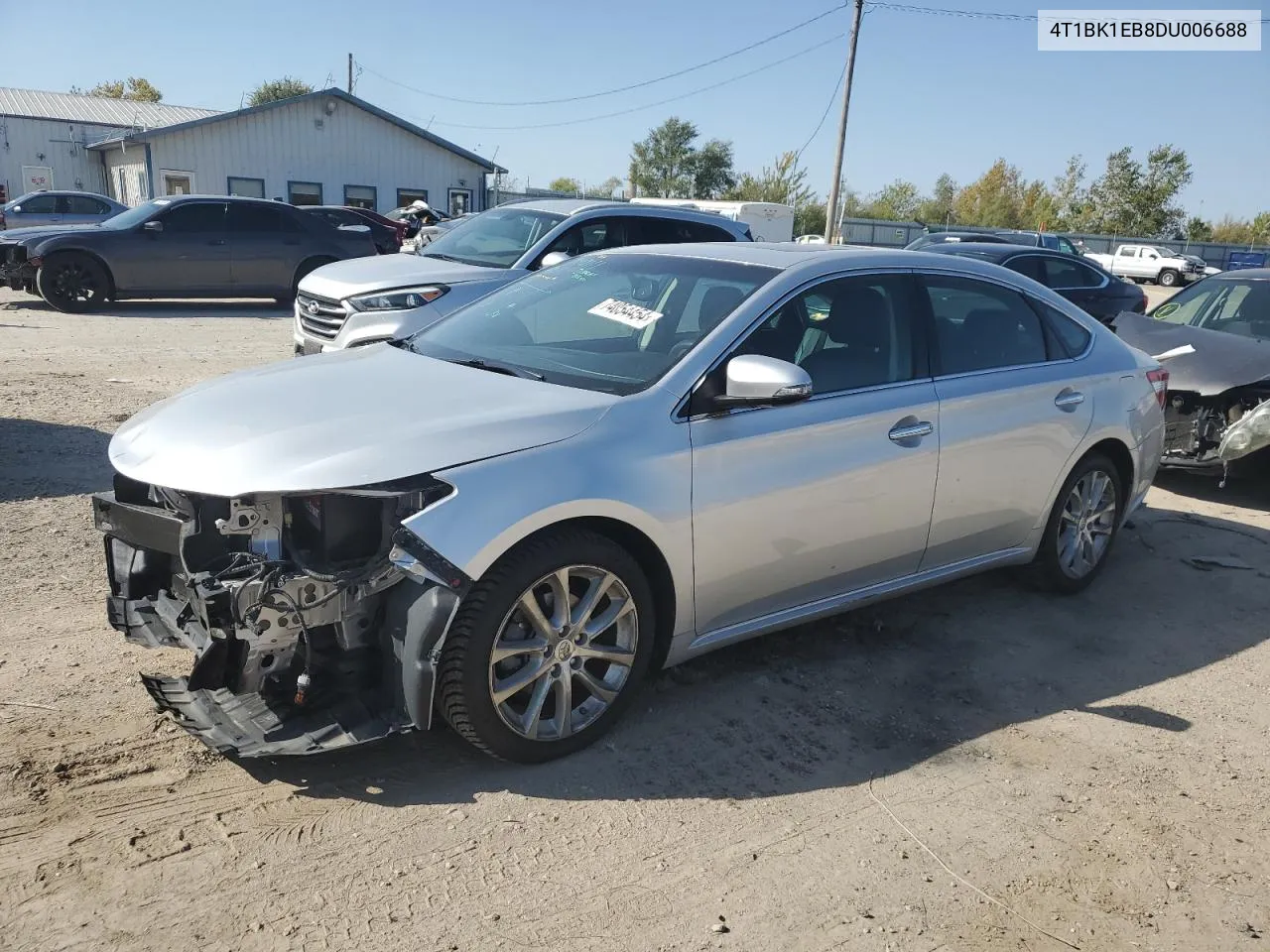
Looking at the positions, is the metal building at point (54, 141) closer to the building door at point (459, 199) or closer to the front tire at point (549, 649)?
the building door at point (459, 199)

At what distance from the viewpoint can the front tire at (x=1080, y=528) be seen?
17.1 ft

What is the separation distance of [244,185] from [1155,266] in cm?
3463

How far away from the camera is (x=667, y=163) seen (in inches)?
2736

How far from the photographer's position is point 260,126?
30.2 metres

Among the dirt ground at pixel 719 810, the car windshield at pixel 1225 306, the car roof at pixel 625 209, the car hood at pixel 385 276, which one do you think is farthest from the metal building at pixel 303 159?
the dirt ground at pixel 719 810

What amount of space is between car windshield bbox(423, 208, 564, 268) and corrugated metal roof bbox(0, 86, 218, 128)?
97.2ft

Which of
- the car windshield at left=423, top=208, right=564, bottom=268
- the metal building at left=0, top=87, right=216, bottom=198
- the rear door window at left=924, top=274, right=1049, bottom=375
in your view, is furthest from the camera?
the metal building at left=0, top=87, right=216, bottom=198

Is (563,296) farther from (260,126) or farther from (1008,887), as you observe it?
(260,126)

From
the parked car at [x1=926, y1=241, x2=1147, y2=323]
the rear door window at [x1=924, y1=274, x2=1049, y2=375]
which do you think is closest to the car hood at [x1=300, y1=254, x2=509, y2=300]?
the rear door window at [x1=924, y1=274, x2=1049, y2=375]

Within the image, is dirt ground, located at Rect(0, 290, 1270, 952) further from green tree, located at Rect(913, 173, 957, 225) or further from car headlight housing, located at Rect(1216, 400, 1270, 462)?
green tree, located at Rect(913, 173, 957, 225)

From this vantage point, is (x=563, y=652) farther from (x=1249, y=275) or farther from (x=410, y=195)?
(x=410, y=195)

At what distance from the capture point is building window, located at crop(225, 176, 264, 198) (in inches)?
1192

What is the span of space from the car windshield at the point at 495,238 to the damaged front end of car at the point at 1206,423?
567 centimetres

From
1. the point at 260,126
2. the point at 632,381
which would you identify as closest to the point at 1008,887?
the point at 632,381
